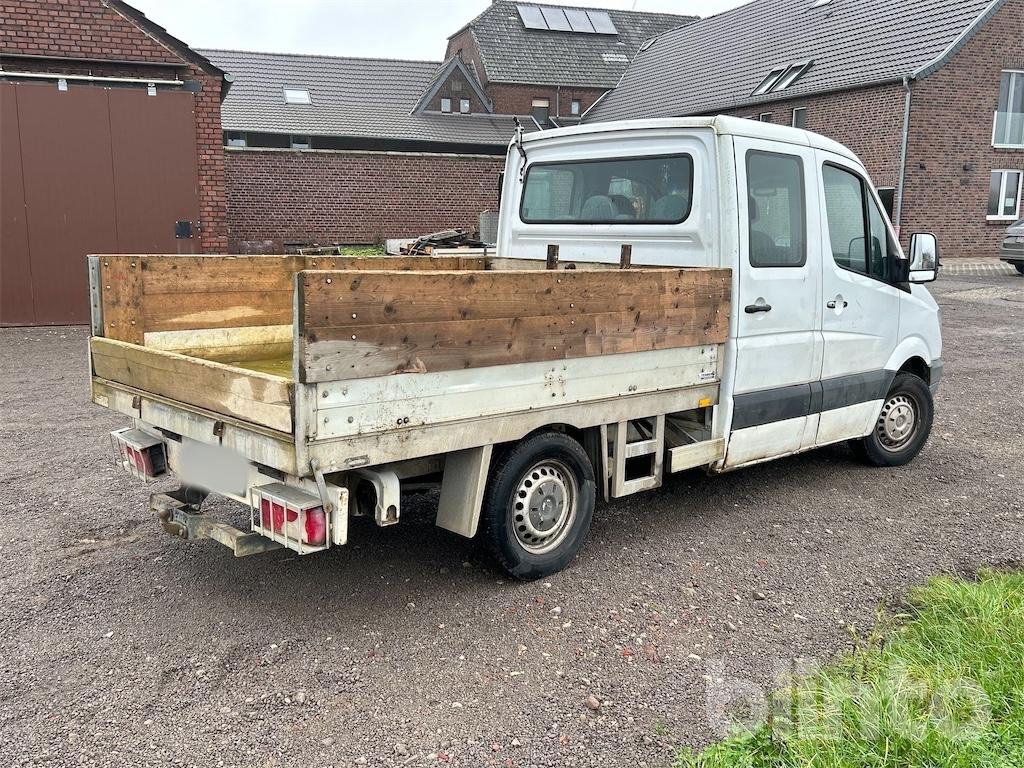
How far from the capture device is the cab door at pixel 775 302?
4.93 meters

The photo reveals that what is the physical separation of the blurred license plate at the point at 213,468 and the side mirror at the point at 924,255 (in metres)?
4.59

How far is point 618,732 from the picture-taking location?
3.13 m

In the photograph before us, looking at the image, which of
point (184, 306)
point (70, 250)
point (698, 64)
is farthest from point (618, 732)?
point (698, 64)

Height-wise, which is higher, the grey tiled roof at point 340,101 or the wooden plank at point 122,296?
the grey tiled roof at point 340,101

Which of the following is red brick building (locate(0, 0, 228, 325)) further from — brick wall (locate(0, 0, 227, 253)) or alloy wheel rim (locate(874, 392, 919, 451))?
alloy wheel rim (locate(874, 392, 919, 451))

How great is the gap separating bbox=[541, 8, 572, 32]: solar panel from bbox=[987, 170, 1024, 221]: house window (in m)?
24.1

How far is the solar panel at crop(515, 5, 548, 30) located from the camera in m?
43.2

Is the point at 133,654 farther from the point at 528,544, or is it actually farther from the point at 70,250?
the point at 70,250

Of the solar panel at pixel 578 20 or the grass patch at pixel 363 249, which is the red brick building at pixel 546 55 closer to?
the solar panel at pixel 578 20

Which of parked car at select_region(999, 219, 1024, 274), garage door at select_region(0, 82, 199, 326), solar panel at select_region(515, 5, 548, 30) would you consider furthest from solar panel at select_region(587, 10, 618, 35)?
garage door at select_region(0, 82, 199, 326)

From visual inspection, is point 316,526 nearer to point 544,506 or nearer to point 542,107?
point 544,506

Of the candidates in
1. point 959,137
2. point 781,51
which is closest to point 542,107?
point 781,51

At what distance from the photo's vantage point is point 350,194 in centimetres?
2262

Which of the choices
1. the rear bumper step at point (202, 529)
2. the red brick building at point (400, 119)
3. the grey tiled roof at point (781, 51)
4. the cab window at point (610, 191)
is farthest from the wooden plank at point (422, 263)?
the grey tiled roof at point (781, 51)
